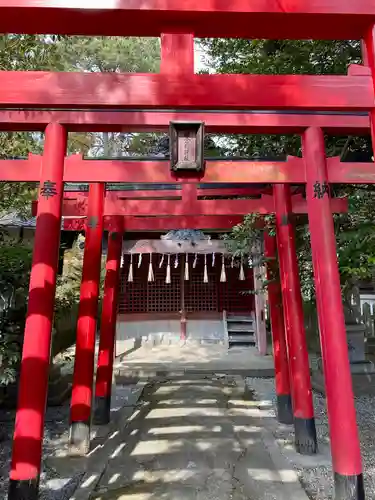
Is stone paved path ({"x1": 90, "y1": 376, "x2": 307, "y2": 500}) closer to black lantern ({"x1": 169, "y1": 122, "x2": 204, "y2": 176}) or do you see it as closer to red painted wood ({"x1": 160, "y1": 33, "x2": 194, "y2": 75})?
black lantern ({"x1": 169, "y1": 122, "x2": 204, "y2": 176})

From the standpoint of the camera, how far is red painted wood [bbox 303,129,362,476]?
3027mm

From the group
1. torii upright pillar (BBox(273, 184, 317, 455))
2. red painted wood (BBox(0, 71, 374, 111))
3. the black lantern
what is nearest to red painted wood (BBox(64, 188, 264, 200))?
torii upright pillar (BBox(273, 184, 317, 455))

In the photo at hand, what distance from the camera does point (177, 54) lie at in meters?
3.07

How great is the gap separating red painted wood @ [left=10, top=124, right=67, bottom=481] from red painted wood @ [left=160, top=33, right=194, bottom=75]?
1.15 meters

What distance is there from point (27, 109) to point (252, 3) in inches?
82.9

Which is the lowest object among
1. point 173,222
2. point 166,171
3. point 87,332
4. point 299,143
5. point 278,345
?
point 278,345

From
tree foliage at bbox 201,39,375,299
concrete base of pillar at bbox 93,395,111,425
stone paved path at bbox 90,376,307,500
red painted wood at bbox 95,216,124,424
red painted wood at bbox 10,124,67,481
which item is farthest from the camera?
red painted wood at bbox 95,216,124,424

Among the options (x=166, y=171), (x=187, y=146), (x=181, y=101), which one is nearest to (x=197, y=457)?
(x=166, y=171)

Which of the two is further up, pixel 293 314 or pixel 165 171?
pixel 165 171

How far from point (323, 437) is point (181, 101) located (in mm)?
4695

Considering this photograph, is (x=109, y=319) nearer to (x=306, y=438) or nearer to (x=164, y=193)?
(x=164, y=193)

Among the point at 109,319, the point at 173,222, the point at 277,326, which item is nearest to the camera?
the point at 277,326

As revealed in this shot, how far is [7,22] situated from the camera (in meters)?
2.88

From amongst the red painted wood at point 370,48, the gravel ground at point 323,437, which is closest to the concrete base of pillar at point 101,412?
the gravel ground at point 323,437
